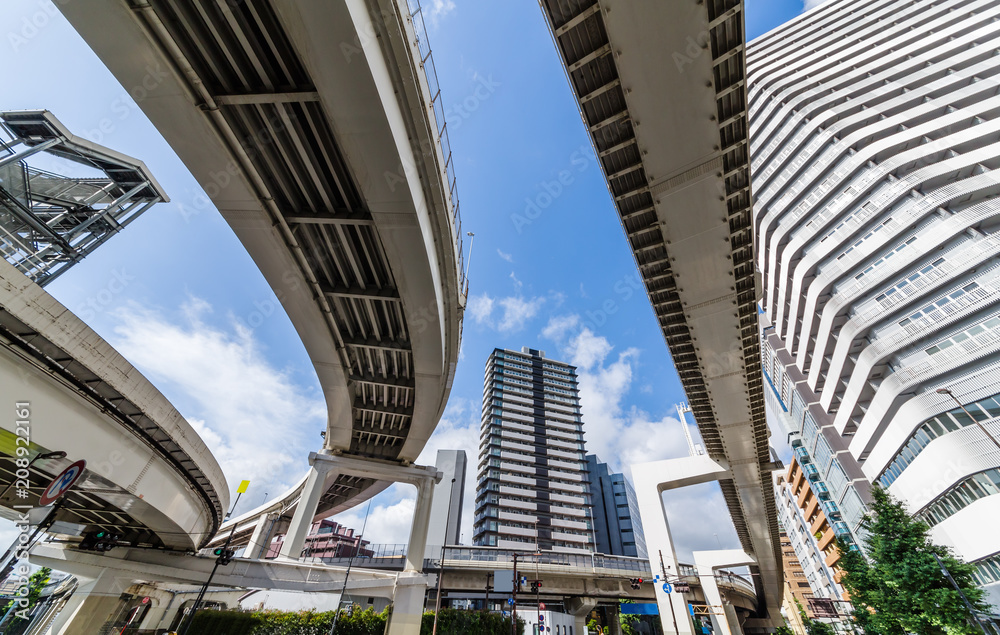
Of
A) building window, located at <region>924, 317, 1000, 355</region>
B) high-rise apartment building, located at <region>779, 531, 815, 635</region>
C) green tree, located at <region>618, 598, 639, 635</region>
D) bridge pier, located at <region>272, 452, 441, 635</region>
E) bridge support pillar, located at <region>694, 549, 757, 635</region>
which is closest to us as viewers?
bridge pier, located at <region>272, 452, 441, 635</region>

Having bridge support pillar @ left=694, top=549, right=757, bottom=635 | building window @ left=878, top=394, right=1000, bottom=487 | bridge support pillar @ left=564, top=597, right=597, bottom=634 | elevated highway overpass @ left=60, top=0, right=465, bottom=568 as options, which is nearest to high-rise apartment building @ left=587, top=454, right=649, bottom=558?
bridge support pillar @ left=694, top=549, right=757, bottom=635

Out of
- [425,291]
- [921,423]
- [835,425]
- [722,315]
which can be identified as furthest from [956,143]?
[425,291]

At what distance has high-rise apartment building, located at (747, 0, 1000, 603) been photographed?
930 inches

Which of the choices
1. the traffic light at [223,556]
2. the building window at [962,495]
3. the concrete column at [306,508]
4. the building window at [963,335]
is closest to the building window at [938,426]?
the building window at [962,495]

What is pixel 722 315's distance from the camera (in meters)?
17.3

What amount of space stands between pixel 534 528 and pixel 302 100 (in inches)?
2837

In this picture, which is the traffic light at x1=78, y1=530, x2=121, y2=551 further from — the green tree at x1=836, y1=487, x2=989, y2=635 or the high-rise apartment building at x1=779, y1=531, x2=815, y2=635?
the high-rise apartment building at x1=779, y1=531, x2=815, y2=635

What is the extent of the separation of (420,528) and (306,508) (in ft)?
21.8

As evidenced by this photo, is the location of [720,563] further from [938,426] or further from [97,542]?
[97,542]

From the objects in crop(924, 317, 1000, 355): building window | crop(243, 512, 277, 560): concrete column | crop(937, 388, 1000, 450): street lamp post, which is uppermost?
crop(924, 317, 1000, 355): building window

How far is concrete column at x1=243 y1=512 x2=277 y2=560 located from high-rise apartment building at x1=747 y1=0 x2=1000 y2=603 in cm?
4984

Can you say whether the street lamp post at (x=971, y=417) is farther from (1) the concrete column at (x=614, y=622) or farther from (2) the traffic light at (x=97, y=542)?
(2) the traffic light at (x=97, y=542)

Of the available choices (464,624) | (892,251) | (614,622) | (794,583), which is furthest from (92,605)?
(794,583)

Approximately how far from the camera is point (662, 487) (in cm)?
3250
